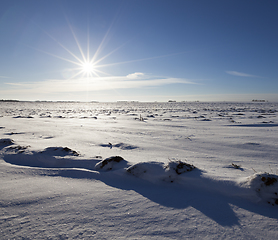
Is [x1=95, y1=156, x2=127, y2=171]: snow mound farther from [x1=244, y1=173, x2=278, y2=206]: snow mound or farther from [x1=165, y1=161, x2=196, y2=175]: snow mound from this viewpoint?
[x1=244, y1=173, x2=278, y2=206]: snow mound

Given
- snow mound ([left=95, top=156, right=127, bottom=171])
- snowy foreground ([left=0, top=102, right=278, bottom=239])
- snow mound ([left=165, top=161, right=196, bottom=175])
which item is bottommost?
snowy foreground ([left=0, top=102, right=278, bottom=239])

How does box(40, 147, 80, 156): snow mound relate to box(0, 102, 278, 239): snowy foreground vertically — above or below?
above

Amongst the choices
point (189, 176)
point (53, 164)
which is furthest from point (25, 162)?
point (189, 176)

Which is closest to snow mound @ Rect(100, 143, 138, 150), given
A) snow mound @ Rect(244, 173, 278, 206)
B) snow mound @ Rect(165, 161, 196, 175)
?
snow mound @ Rect(165, 161, 196, 175)

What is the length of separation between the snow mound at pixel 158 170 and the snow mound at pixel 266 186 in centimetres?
64

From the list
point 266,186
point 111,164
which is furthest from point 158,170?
point 266,186

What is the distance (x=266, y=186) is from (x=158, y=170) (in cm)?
106

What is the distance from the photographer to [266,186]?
1.50 m

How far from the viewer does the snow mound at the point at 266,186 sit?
4.75ft

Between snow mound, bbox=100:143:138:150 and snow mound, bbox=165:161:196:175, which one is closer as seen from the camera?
snow mound, bbox=165:161:196:175

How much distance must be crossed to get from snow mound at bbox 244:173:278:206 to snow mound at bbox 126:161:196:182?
641 millimetres

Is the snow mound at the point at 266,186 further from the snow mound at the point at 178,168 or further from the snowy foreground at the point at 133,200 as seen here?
the snow mound at the point at 178,168

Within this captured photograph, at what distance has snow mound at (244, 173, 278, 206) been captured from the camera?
1447 mm

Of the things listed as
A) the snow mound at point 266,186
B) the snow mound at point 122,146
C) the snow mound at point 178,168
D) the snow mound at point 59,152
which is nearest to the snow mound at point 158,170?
the snow mound at point 178,168
